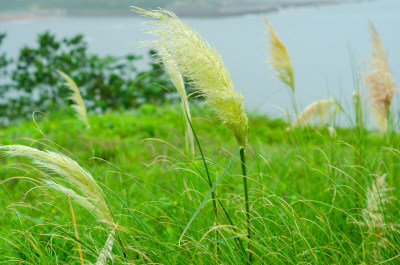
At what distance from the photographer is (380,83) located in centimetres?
218

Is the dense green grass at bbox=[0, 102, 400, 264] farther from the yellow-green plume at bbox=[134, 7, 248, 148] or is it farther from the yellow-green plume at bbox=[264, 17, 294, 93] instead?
the yellow-green plume at bbox=[264, 17, 294, 93]

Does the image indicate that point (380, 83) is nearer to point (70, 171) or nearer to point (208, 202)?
point (208, 202)

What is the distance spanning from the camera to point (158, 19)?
43.6 inches

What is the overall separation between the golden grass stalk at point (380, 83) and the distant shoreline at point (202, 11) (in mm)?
3076

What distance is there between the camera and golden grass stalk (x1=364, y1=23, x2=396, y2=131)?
2162 millimetres

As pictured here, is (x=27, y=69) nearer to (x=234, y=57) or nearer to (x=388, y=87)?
(x=234, y=57)

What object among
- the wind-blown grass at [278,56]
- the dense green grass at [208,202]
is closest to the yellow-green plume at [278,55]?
the wind-blown grass at [278,56]

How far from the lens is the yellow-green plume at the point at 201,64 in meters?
1.07

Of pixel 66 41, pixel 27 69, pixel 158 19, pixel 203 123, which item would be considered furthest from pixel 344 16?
pixel 158 19

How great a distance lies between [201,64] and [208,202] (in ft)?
3.14

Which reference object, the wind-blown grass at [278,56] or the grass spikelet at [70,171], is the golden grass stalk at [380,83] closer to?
the wind-blown grass at [278,56]

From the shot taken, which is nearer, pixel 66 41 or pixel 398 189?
pixel 398 189

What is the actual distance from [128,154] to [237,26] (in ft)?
9.91

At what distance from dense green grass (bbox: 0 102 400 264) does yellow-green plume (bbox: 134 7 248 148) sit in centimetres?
25
